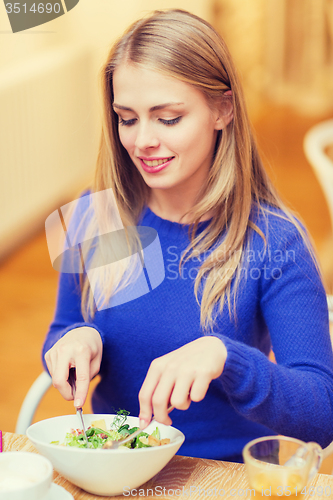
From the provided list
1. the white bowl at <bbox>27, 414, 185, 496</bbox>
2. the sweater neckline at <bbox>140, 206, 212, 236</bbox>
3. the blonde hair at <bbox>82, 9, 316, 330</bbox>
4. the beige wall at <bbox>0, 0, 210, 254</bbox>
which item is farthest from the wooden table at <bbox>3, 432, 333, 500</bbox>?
the beige wall at <bbox>0, 0, 210, 254</bbox>

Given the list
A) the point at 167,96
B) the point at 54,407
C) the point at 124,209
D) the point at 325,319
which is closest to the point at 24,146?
the point at 124,209

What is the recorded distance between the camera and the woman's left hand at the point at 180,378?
0.45 metres

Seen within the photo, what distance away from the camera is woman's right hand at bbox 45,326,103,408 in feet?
1.83

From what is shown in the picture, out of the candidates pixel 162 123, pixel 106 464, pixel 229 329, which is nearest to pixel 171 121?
pixel 162 123

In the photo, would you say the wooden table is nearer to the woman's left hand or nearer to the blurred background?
the woman's left hand

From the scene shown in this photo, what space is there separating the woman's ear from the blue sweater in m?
0.13

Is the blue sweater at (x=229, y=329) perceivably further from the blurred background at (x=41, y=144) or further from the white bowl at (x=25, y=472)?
the white bowl at (x=25, y=472)

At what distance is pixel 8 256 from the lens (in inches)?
41.0

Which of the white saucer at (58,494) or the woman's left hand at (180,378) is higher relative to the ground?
the woman's left hand at (180,378)

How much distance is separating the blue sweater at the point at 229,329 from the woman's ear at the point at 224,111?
127mm

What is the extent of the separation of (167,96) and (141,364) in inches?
13.3

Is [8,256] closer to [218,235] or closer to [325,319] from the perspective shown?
[218,235]

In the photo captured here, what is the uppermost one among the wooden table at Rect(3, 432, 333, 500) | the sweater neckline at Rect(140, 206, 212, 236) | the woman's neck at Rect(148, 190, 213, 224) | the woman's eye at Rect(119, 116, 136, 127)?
the woman's eye at Rect(119, 116, 136, 127)

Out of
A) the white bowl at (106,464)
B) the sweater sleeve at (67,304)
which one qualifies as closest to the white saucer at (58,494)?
the white bowl at (106,464)
